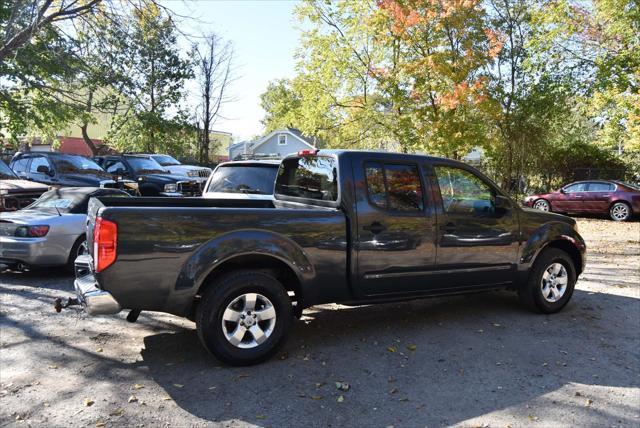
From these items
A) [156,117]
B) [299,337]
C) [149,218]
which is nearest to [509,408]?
[299,337]

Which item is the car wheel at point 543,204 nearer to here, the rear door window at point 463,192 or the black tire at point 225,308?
the rear door window at point 463,192

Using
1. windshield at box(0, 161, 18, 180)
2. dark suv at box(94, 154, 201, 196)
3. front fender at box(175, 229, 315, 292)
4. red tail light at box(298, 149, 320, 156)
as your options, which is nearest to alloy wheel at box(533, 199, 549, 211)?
dark suv at box(94, 154, 201, 196)

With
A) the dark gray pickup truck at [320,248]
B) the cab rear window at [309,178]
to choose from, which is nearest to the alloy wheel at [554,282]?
the dark gray pickup truck at [320,248]

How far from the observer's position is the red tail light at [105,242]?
12.1 ft

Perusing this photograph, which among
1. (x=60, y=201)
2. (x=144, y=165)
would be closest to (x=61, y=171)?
(x=144, y=165)

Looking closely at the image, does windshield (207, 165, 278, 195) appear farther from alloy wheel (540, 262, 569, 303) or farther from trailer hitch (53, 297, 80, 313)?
alloy wheel (540, 262, 569, 303)

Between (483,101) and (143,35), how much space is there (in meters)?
10.2

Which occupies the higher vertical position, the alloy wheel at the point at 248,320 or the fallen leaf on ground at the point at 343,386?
the alloy wheel at the point at 248,320

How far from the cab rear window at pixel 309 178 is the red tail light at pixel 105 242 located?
2.05m

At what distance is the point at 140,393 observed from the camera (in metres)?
3.73

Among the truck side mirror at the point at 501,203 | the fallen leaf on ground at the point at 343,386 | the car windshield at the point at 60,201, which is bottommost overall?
the fallen leaf on ground at the point at 343,386

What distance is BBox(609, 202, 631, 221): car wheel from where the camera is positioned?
16.6 m

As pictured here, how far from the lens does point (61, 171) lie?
12.7 meters

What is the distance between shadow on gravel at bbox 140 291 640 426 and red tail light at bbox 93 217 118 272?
106 centimetres
